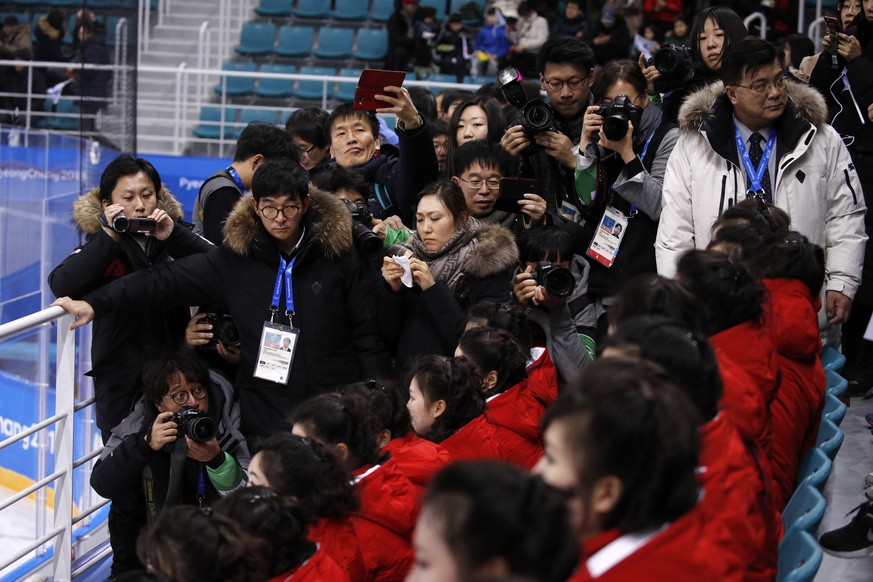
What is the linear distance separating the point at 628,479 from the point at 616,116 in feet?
7.12

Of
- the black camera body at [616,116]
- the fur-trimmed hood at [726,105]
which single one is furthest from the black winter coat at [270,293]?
the fur-trimmed hood at [726,105]

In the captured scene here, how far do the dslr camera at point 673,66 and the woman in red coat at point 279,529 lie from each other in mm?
2374

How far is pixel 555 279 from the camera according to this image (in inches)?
124

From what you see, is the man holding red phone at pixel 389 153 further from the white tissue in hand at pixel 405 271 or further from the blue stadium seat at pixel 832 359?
the blue stadium seat at pixel 832 359

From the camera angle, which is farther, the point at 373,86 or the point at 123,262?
the point at 373,86

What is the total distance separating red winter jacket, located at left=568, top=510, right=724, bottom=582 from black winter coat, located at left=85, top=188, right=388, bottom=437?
6.21 feet

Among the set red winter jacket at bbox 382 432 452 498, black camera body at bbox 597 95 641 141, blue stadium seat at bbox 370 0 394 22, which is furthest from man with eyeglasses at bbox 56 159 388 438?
blue stadium seat at bbox 370 0 394 22

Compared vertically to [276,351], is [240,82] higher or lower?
higher

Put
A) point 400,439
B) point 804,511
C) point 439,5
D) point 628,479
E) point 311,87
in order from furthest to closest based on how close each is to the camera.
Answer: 1. point 439,5
2. point 311,87
3. point 400,439
4. point 804,511
5. point 628,479

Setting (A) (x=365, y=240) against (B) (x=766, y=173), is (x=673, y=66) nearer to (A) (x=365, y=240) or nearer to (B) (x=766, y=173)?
(B) (x=766, y=173)

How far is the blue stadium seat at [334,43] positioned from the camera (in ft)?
38.2

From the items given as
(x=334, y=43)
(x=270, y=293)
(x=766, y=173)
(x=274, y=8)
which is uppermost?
(x=274, y=8)

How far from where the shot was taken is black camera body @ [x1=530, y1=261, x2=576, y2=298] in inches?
124

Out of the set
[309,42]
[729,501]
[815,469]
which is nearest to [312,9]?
[309,42]
